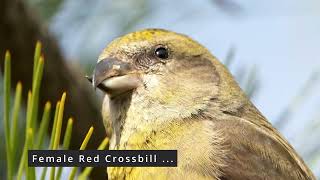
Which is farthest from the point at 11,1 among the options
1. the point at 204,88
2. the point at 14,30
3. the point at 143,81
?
the point at 204,88

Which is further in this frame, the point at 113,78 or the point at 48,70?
the point at 48,70

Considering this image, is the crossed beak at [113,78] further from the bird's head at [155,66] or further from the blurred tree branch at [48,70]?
the blurred tree branch at [48,70]

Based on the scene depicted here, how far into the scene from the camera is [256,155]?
2.72 m

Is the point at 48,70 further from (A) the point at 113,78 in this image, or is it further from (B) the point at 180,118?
(B) the point at 180,118

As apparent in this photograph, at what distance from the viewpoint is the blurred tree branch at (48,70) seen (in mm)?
3018

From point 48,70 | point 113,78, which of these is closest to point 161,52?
point 113,78

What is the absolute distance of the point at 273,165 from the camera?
8.89 ft

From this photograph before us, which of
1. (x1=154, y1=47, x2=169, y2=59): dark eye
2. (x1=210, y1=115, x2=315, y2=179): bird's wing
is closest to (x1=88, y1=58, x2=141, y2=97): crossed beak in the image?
(x1=154, y1=47, x2=169, y2=59): dark eye

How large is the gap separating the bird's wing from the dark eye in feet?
1.17

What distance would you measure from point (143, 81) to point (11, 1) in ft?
2.14

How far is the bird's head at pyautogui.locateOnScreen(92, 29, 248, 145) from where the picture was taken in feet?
8.93

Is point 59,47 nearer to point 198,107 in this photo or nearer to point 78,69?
point 78,69

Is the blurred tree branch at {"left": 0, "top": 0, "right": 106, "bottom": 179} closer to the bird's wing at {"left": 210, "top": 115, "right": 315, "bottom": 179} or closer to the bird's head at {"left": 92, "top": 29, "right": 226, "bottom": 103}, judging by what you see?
the bird's head at {"left": 92, "top": 29, "right": 226, "bottom": 103}

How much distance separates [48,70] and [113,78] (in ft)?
1.78
